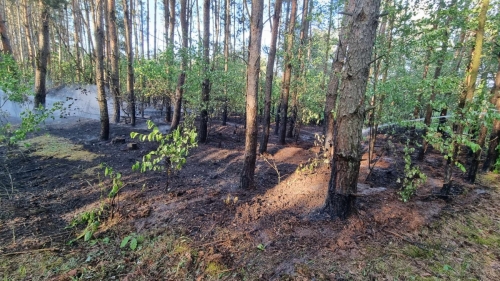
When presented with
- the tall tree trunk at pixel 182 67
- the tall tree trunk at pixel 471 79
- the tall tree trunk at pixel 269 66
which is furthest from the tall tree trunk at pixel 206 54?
the tall tree trunk at pixel 471 79

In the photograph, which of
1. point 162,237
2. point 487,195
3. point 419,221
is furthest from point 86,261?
point 487,195

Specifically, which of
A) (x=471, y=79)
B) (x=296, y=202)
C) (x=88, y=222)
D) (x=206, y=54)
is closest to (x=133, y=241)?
→ (x=88, y=222)

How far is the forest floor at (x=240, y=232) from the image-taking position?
2.58 meters

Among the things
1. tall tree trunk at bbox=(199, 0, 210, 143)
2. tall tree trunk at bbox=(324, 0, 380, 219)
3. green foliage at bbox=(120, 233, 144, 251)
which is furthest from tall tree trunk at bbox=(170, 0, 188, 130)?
tall tree trunk at bbox=(324, 0, 380, 219)

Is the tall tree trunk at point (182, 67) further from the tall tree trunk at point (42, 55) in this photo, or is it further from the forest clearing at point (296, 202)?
A: the tall tree trunk at point (42, 55)

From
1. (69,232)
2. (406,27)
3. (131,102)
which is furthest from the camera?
(131,102)

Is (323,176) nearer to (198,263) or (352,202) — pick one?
(352,202)

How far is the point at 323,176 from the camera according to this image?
4.70 meters

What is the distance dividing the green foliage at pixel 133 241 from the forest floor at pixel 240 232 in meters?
0.02

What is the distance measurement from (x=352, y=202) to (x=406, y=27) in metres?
4.26

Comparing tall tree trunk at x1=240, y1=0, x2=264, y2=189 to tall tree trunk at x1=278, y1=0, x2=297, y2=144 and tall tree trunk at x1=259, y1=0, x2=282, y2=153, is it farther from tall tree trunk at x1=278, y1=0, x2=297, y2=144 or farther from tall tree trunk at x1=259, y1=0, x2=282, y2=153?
tall tree trunk at x1=278, y1=0, x2=297, y2=144

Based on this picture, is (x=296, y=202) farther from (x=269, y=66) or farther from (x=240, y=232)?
(x=269, y=66)

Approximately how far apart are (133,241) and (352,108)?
330cm

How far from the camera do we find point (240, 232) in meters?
3.25
